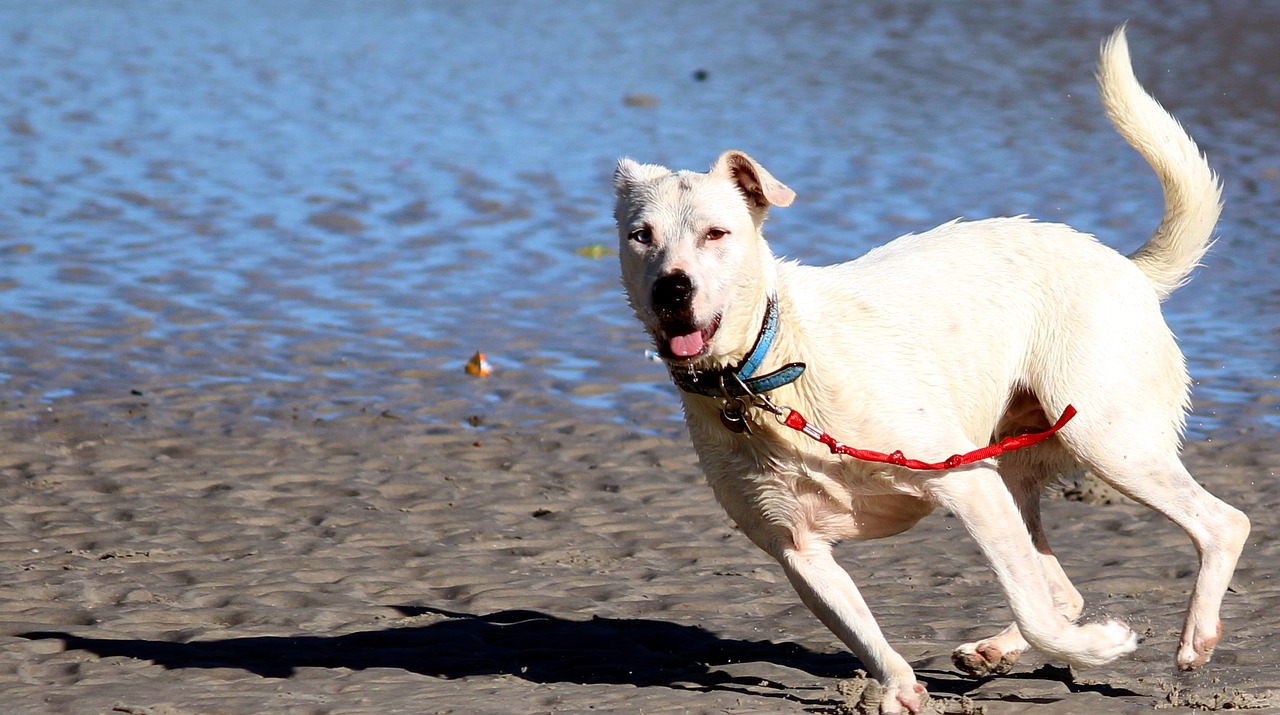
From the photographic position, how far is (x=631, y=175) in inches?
218

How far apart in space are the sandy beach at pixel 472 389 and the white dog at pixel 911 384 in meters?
0.36

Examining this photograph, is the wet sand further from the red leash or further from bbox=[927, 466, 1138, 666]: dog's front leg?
the red leash

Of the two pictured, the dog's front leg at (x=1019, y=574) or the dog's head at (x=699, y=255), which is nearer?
the dog's head at (x=699, y=255)

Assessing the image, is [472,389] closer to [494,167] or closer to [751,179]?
[751,179]

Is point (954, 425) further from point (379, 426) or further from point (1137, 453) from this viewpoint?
point (379, 426)

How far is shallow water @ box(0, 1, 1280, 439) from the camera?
10.4m

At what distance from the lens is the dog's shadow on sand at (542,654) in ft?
19.2

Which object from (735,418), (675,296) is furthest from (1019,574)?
(675,296)

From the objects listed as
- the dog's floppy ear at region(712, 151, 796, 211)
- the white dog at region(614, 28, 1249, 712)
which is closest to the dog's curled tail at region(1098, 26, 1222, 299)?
the white dog at region(614, 28, 1249, 712)

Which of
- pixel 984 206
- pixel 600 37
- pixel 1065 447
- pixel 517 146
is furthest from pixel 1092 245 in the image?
pixel 600 37

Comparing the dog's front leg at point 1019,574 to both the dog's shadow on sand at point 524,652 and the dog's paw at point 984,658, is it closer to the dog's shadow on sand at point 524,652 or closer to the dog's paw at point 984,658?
the dog's paw at point 984,658

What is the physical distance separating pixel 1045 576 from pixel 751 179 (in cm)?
179

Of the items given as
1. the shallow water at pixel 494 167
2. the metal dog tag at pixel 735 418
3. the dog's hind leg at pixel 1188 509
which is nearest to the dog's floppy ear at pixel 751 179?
the metal dog tag at pixel 735 418

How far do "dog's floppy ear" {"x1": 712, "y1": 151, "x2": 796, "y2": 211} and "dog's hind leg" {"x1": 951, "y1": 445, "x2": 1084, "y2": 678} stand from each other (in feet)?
5.12
